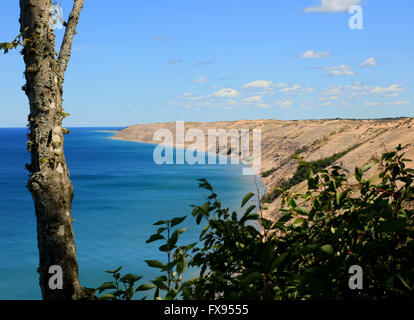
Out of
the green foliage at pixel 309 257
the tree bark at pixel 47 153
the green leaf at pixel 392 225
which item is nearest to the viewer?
the green leaf at pixel 392 225

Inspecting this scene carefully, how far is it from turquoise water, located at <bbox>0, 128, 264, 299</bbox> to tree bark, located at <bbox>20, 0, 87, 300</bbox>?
1370 mm

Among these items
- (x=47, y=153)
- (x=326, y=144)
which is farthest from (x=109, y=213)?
(x=47, y=153)

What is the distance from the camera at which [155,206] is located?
50.9 metres

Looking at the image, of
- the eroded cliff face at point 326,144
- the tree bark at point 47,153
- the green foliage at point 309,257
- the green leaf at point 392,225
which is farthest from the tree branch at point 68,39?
the eroded cliff face at point 326,144

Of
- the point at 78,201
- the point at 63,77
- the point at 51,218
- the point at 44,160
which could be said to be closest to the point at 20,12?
the point at 63,77

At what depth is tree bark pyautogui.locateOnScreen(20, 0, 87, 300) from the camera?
2.90 metres

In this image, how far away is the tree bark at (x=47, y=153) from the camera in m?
2.90

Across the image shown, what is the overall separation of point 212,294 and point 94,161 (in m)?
110

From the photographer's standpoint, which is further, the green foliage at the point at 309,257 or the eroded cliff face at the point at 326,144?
the eroded cliff face at the point at 326,144

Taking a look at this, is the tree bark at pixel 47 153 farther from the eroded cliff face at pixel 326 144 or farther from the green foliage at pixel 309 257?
the eroded cliff face at pixel 326 144

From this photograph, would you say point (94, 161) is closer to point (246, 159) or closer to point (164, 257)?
point (246, 159)

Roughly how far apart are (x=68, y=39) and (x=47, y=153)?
1.12 m

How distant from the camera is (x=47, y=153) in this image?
9.91 ft

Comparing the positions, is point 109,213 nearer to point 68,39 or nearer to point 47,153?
point 68,39
